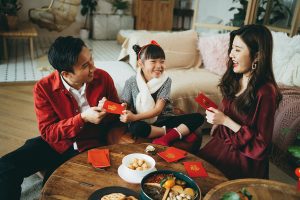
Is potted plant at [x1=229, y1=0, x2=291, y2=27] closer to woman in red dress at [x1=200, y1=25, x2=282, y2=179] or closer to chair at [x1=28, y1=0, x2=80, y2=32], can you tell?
woman in red dress at [x1=200, y1=25, x2=282, y2=179]

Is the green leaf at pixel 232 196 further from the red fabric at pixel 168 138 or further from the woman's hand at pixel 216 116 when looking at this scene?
the red fabric at pixel 168 138

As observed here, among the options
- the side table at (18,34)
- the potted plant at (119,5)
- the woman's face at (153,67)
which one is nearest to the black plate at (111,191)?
the woman's face at (153,67)

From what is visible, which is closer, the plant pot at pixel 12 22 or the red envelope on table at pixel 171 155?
the red envelope on table at pixel 171 155

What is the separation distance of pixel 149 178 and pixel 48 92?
813mm

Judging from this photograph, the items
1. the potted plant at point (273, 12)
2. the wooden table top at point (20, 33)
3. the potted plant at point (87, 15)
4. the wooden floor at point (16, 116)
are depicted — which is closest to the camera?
the wooden floor at point (16, 116)

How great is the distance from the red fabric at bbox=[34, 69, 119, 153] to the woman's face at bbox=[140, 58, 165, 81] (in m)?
0.36

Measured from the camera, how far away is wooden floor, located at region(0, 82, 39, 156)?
2416 millimetres

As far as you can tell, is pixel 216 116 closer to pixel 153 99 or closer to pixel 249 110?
pixel 249 110

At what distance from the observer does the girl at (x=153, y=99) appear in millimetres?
1805

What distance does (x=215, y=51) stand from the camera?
2996mm

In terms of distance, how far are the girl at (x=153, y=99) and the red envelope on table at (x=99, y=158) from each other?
457 mm

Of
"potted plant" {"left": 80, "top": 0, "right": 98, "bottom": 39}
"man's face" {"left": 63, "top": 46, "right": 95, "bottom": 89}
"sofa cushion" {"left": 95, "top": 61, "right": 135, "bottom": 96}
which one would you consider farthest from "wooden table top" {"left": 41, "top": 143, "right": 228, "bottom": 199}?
"potted plant" {"left": 80, "top": 0, "right": 98, "bottom": 39}

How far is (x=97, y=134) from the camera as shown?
67.6 inches

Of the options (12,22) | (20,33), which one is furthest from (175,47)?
(12,22)
